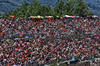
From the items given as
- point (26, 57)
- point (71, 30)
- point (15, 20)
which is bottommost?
point (26, 57)

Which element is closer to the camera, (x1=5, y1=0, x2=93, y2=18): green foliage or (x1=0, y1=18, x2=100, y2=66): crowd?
(x1=0, y1=18, x2=100, y2=66): crowd

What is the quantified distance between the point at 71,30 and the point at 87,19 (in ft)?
20.1

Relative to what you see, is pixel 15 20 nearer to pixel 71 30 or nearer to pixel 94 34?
pixel 71 30

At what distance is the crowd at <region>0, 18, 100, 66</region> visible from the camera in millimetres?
21016

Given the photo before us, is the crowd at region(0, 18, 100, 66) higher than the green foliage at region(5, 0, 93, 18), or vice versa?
the green foliage at region(5, 0, 93, 18)

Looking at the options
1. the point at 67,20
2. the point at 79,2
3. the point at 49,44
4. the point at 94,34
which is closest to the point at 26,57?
the point at 49,44

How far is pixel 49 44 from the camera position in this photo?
2392cm

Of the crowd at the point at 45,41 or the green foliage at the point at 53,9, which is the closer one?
the crowd at the point at 45,41

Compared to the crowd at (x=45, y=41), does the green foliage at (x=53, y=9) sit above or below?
above

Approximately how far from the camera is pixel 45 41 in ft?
78.8

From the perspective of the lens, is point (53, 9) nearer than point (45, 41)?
No

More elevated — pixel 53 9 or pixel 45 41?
pixel 53 9

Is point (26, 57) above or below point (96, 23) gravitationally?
below

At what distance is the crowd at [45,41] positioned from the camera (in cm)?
2102
